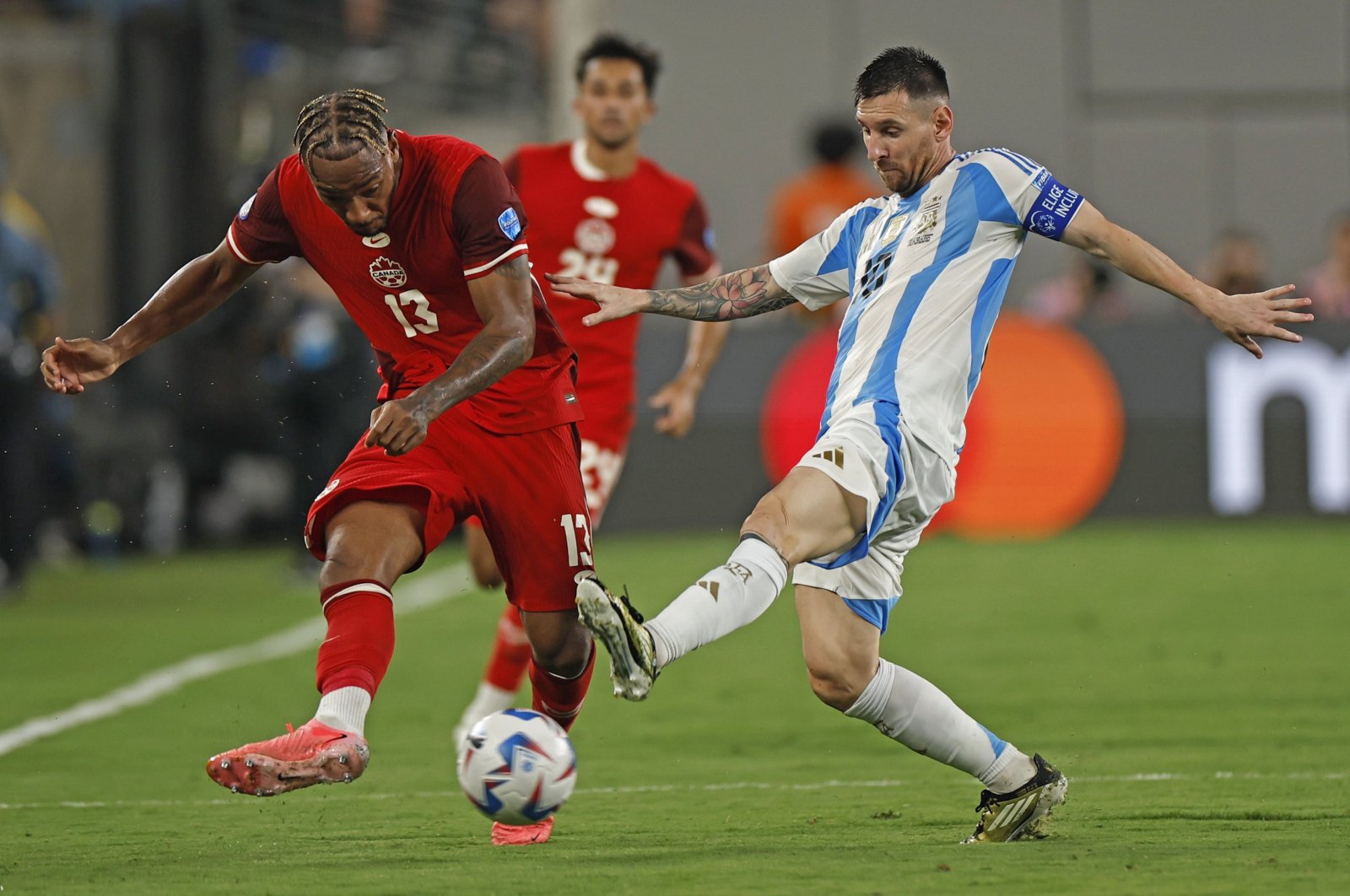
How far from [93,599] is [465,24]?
7806 mm

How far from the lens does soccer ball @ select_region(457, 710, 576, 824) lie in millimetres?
5023

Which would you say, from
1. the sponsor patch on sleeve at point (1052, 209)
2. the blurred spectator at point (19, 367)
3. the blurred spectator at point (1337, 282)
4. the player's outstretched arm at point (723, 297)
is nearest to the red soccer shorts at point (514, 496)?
the player's outstretched arm at point (723, 297)

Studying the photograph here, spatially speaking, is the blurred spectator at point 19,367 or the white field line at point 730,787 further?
the blurred spectator at point 19,367

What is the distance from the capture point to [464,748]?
5129mm

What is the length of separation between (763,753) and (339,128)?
3160mm

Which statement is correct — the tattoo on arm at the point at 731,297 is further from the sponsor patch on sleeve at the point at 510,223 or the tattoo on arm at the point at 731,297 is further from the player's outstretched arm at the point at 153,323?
the player's outstretched arm at the point at 153,323

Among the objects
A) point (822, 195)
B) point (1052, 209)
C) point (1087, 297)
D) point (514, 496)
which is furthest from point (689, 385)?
point (1087, 297)

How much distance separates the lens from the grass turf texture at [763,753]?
16.5ft

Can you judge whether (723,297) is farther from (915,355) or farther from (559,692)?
(559,692)

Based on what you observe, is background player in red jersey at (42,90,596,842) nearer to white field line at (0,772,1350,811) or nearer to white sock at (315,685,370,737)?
white sock at (315,685,370,737)

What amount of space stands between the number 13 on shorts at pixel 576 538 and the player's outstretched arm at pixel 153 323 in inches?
45.7

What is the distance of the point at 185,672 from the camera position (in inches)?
389

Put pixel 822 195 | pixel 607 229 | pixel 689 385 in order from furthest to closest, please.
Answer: pixel 822 195, pixel 607 229, pixel 689 385

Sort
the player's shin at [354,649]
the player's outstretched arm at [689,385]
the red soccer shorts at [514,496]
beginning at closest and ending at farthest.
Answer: the player's shin at [354,649]
the red soccer shorts at [514,496]
the player's outstretched arm at [689,385]
